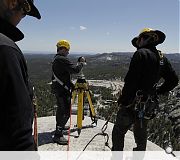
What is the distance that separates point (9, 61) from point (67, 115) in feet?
20.1

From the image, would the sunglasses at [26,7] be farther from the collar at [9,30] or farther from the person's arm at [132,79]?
the person's arm at [132,79]

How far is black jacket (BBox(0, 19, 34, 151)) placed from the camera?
147 centimetres

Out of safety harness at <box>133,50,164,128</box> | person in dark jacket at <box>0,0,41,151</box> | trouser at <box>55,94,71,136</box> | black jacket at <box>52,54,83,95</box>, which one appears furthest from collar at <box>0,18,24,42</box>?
trouser at <box>55,94,71,136</box>

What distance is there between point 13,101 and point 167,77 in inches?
164

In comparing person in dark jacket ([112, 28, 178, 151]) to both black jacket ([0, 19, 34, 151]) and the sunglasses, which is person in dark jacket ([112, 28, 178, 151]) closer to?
the sunglasses

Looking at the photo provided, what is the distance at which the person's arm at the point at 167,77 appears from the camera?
205 inches

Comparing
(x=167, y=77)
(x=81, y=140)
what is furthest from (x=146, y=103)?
(x=81, y=140)

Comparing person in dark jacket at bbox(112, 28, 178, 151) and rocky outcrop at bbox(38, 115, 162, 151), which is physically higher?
person in dark jacket at bbox(112, 28, 178, 151)

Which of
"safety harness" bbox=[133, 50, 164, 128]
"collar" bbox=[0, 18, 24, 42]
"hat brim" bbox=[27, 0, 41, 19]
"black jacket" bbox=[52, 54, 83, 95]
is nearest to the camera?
"collar" bbox=[0, 18, 24, 42]

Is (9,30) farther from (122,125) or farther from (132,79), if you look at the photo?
(122,125)

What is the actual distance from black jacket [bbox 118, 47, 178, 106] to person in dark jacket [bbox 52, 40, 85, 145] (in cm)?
236

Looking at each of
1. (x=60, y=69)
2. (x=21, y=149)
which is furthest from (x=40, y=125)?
(x=21, y=149)

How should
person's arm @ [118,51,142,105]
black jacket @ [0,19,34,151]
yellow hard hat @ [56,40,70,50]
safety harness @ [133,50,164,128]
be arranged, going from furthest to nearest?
yellow hard hat @ [56,40,70,50], safety harness @ [133,50,164,128], person's arm @ [118,51,142,105], black jacket @ [0,19,34,151]

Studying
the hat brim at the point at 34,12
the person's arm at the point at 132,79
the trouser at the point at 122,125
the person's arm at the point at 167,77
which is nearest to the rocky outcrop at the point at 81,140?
the trouser at the point at 122,125
